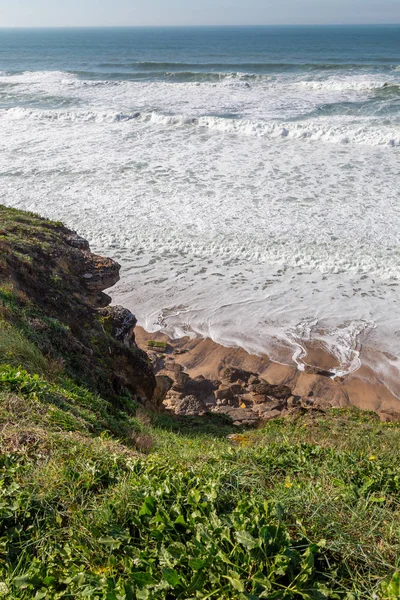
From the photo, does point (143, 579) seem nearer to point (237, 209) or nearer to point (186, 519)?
point (186, 519)

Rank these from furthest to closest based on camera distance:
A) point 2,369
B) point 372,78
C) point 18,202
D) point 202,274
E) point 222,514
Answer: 1. point 372,78
2. point 18,202
3. point 202,274
4. point 2,369
5. point 222,514

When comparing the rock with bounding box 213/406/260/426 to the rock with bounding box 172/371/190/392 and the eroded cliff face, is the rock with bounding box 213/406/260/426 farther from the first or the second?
the eroded cliff face

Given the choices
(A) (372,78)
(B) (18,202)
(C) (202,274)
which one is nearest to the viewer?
(C) (202,274)

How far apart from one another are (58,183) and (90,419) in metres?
15.4

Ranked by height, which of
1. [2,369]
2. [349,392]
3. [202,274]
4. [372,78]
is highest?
[372,78]

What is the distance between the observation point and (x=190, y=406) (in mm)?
8938

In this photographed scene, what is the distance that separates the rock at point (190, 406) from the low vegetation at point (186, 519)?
4.46 metres

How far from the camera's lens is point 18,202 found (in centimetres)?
1700

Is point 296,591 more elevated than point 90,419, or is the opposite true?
point 296,591

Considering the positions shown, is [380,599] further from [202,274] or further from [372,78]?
[372,78]

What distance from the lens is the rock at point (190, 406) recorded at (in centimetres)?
881

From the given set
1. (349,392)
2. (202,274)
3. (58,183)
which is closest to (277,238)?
(202,274)

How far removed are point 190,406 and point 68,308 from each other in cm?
294

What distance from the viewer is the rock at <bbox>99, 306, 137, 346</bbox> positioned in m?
9.04
